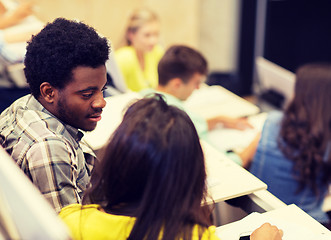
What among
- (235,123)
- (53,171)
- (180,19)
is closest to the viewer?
(53,171)

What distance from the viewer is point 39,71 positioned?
4.12 ft

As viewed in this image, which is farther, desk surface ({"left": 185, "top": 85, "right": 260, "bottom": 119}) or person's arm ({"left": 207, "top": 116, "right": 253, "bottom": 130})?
desk surface ({"left": 185, "top": 85, "right": 260, "bottom": 119})

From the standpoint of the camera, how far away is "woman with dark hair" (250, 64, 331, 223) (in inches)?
72.7

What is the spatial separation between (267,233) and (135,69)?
1903mm

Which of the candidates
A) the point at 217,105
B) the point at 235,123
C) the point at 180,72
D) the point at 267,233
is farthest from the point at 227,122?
the point at 267,233

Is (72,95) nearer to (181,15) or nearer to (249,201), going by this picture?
(249,201)

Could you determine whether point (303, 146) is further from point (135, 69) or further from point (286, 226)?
point (135, 69)

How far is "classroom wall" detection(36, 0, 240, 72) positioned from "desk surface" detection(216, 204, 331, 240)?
2014mm

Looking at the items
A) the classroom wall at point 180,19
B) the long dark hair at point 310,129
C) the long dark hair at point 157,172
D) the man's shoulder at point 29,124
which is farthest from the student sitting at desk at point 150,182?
the classroom wall at point 180,19

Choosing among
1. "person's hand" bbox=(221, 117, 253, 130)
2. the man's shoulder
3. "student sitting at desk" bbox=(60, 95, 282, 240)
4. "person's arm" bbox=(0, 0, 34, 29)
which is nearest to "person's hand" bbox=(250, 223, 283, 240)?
"student sitting at desk" bbox=(60, 95, 282, 240)

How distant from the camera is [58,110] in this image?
1270 mm

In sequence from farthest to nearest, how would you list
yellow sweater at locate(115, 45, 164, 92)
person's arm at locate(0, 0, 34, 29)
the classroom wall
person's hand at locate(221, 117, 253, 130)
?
the classroom wall
yellow sweater at locate(115, 45, 164, 92)
person's hand at locate(221, 117, 253, 130)
person's arm at locate(0, 0, 34, 29)

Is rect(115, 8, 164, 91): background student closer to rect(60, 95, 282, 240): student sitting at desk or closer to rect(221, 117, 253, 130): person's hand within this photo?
rect(221, 117, 253, 130): person's hand

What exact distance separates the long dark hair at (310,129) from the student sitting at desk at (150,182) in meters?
0.95
